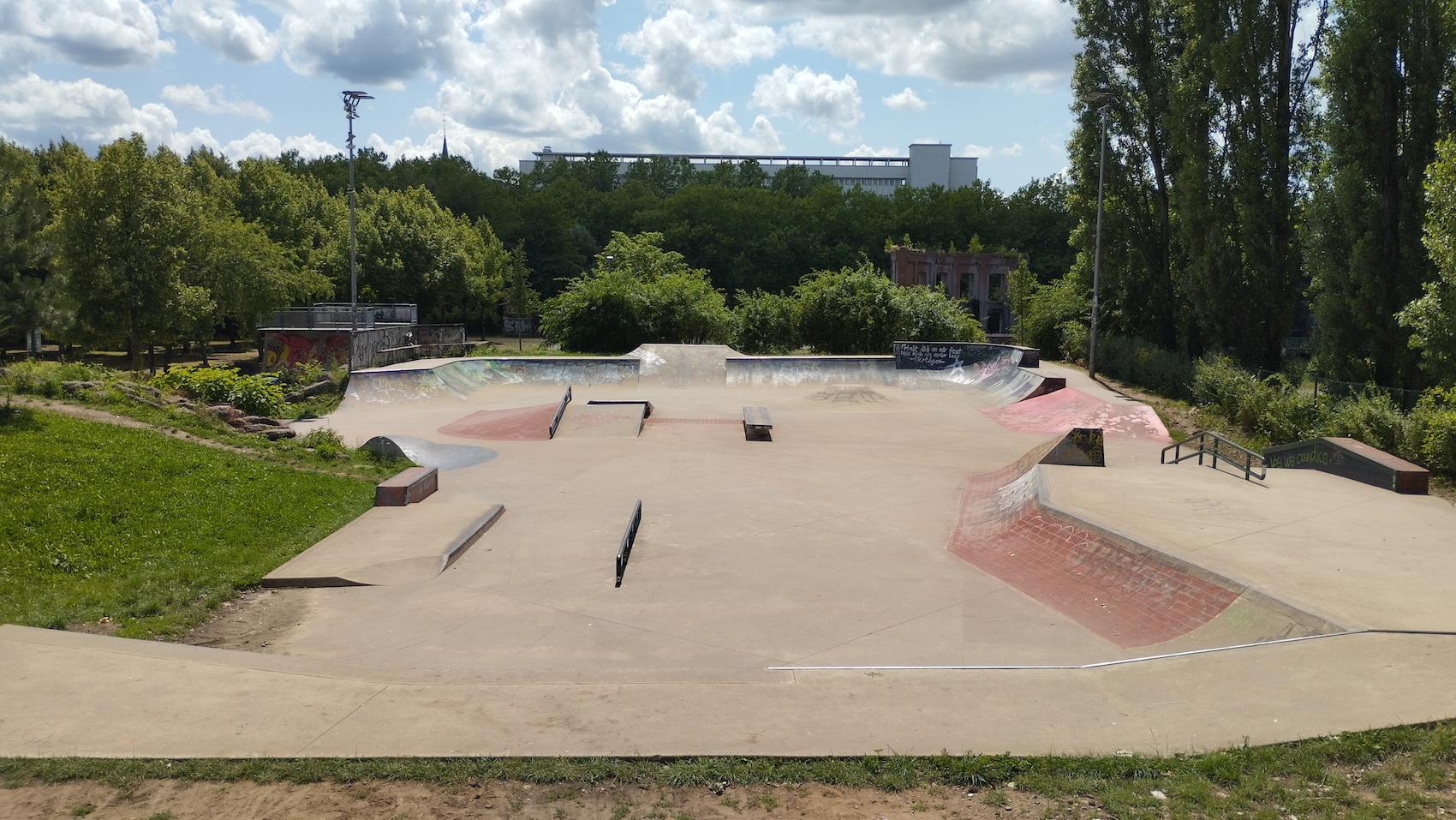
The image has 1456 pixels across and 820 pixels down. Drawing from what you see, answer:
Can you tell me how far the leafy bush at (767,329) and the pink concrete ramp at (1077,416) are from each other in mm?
15341

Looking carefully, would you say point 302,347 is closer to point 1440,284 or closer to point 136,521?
point 136,521

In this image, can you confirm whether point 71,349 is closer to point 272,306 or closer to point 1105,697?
point 272,306

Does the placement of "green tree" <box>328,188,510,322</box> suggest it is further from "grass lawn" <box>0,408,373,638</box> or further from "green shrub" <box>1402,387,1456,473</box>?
"green shrub" <box>1402,387,1456,473</box>

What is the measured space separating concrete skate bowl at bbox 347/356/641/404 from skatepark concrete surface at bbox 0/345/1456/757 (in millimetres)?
9117

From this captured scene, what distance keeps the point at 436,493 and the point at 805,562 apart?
21.0ft

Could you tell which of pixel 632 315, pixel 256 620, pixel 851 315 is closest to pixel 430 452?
pixel 256 620

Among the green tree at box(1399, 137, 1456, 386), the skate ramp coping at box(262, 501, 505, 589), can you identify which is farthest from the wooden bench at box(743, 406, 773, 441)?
the green tree at box(1399, 137, 1456, 386)

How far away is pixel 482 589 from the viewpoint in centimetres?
976

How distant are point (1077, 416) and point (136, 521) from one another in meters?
19.4

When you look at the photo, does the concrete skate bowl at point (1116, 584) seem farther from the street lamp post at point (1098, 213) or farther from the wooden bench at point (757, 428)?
the street lamp post at point (1098, 213)

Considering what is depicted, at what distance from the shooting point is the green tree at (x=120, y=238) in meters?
30.6

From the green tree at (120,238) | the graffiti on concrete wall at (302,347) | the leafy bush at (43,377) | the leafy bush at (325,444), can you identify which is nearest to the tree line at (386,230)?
the green tree at (120,238)

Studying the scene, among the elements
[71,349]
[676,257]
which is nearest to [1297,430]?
[676,257]

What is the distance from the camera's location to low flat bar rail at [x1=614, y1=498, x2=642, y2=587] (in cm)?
998
